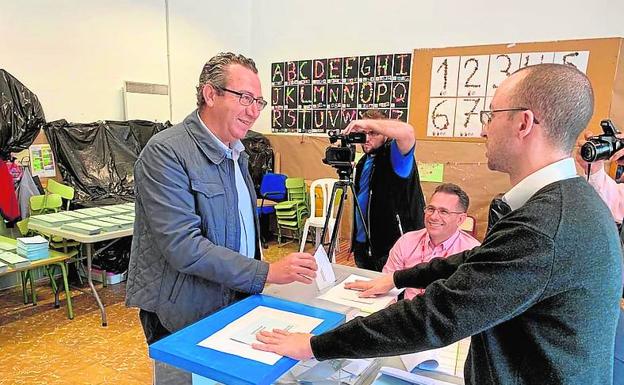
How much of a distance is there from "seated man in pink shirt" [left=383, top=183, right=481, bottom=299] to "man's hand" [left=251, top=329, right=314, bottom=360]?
1163mm

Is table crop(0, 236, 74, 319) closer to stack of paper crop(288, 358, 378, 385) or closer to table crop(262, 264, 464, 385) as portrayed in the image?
table crop(262, 264, 464, 385)

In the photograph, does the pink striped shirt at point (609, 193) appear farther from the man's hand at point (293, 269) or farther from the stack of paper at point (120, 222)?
the stack of paper at point (120, 222)

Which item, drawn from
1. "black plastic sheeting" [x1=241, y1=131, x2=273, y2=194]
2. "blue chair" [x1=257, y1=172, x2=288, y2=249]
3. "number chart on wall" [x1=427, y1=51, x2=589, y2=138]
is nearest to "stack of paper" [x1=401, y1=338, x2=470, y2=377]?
"number chart on wall" [x1=427, y1=51, x2=589, y2=138]

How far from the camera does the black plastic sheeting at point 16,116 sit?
3.39 meters

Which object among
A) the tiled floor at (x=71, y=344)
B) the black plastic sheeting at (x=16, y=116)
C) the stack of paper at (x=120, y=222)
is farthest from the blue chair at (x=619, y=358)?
the black plastic sheeting at (x=16, y=116)

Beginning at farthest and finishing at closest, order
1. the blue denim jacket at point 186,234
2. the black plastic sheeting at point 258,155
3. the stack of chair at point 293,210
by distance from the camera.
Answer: the black plastic sheeting at point 258,155
the stack of chair at point 293,210
the blue denim jacket at point 186,234

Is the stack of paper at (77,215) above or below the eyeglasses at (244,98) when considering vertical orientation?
below

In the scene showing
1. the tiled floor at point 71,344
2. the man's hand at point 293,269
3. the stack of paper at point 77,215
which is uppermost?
the man's hand at point 293,269

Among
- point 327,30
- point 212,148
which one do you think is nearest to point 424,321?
point 212,148

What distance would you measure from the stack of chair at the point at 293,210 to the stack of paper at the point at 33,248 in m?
2.46

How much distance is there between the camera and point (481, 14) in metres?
4.27

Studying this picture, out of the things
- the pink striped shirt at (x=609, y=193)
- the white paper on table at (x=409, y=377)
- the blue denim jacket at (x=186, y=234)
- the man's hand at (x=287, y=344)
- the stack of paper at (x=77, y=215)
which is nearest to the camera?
the man's hand at (x=287, y=344)

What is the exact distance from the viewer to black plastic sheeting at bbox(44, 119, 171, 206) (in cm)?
388

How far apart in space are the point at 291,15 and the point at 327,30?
57 centimetres
